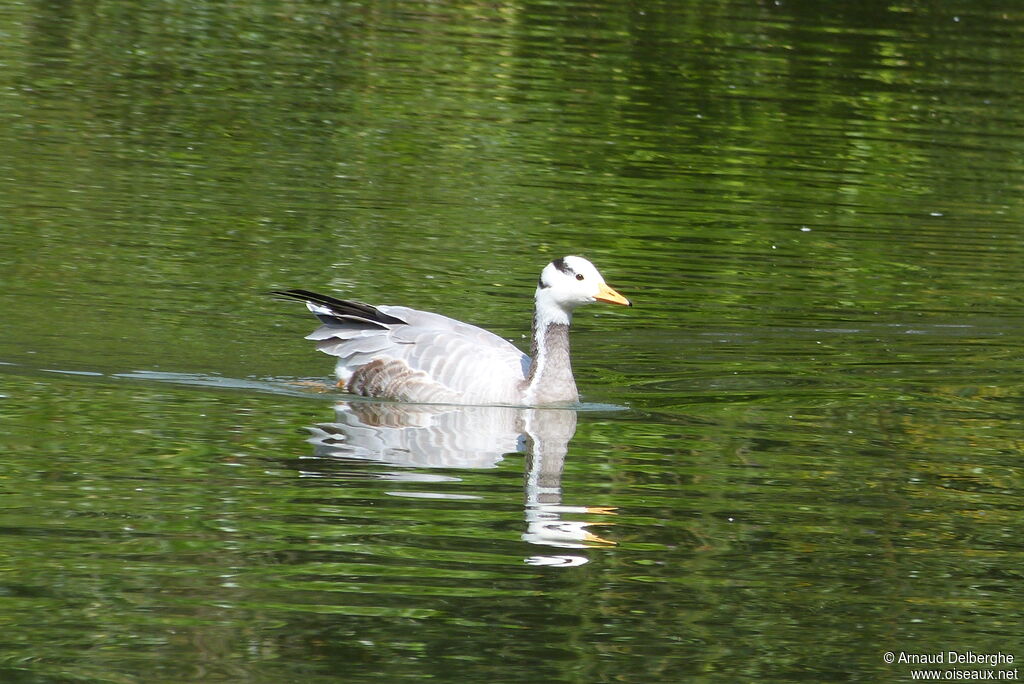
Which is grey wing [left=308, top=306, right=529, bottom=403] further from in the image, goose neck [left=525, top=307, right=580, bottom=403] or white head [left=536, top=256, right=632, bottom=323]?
white head [left=536, top=256, right=632, bottom=323]

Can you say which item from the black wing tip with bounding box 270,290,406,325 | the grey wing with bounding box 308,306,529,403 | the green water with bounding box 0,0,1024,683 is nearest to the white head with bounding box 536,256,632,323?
the grey wing with bounding box 308,306,529,403

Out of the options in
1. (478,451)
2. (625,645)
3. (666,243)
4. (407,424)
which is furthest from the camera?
(666,243)

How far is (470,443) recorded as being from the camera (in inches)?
444

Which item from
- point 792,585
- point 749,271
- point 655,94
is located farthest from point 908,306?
point 655,94

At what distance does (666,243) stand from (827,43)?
725 inches

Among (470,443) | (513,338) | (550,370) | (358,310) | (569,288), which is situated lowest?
(513,338)

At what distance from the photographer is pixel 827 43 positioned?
3584cm

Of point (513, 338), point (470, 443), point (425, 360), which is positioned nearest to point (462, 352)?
point (425, 360)

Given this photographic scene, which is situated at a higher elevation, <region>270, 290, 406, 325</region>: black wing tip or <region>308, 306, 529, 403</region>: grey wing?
<region>270, 290, 406, 325</region>: black wing tip

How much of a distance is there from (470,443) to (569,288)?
1.63 metres

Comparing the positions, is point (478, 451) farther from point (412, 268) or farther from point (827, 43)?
point (827, 43)

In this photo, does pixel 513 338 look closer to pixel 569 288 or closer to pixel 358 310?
pixel 358 310

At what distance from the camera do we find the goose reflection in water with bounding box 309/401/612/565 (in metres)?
9.52

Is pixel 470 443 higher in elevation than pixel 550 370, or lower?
lower
